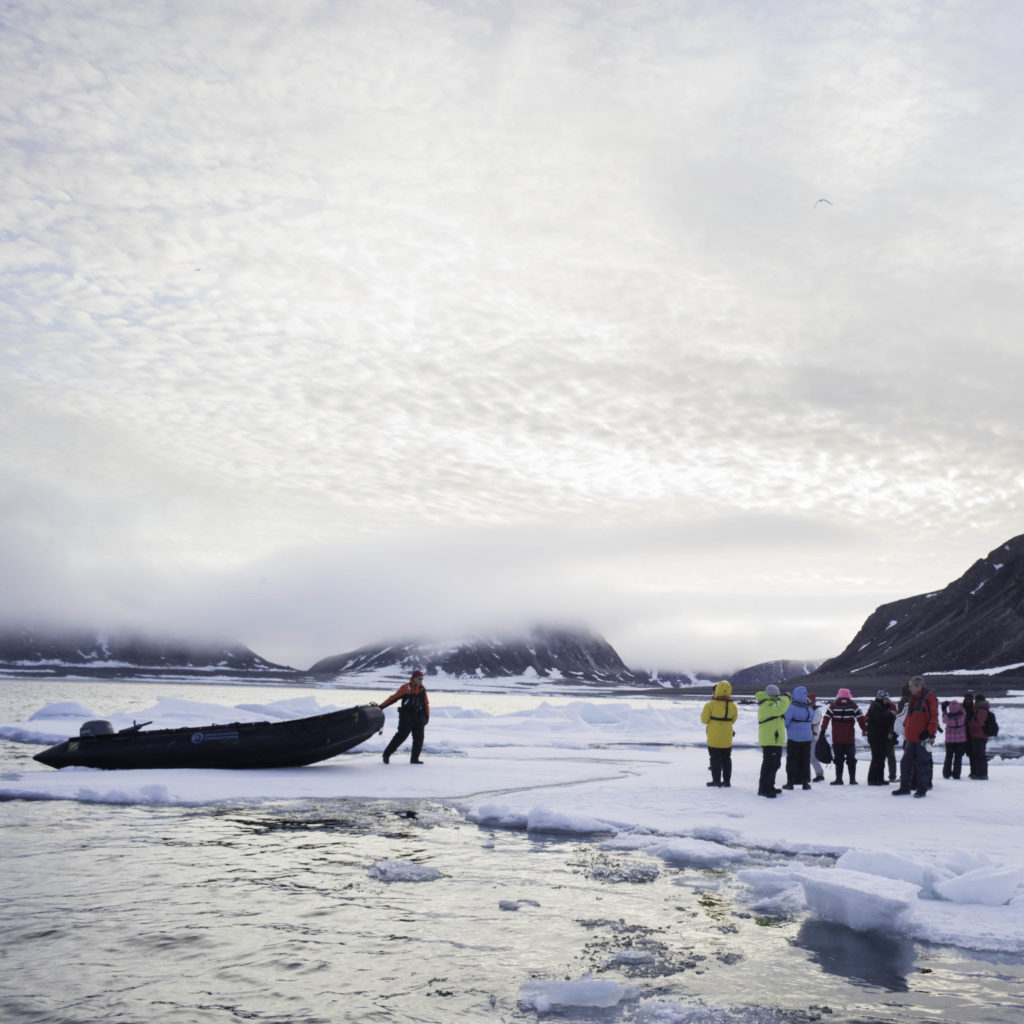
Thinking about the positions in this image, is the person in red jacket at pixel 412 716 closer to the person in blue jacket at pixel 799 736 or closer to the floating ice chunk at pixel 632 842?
the person in blue jacket at pixel 799 736

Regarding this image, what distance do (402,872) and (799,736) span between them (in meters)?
9.07

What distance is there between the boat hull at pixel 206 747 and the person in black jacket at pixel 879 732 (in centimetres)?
1105

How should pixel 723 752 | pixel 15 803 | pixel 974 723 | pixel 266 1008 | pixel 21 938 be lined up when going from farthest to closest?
pixel 974 723 → pixel 723 752 → pixel 15 803 → pixel 21 938 → pixel 266 1008

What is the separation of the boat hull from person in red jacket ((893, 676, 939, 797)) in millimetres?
11469

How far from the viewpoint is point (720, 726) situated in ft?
51.6

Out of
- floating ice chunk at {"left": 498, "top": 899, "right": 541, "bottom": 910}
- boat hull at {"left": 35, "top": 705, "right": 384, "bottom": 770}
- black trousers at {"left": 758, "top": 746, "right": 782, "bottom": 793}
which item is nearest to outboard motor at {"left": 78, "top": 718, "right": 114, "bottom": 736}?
boat hull at {"left": 35, "top": 705, "right": 384, "bottom": 770}

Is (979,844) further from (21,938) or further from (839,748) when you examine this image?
(21,938)

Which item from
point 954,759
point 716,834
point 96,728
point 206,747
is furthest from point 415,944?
point 96,728

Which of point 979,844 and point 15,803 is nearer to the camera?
point 979,844

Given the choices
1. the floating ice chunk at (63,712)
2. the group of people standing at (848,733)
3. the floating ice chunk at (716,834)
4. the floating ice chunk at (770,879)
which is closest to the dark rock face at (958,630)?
the floating ice chunk at (63,712)

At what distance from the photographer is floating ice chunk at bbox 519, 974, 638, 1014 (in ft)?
18.8

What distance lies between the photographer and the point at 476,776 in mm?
18766

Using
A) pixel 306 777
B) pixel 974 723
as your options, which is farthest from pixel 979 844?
pixel 306 777

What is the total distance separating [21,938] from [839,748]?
14309 mm
